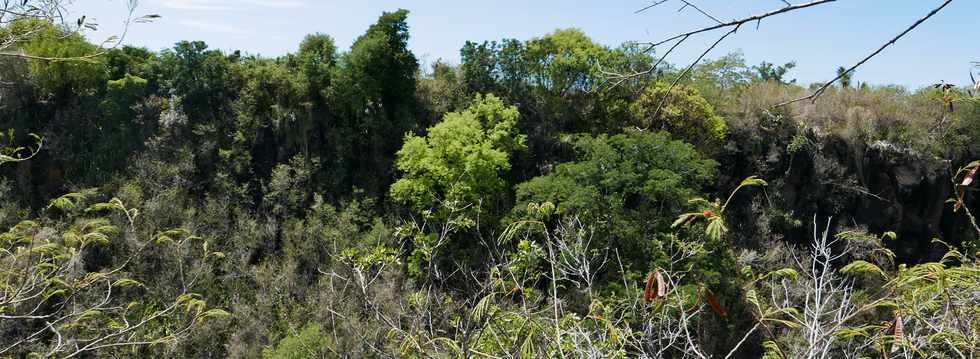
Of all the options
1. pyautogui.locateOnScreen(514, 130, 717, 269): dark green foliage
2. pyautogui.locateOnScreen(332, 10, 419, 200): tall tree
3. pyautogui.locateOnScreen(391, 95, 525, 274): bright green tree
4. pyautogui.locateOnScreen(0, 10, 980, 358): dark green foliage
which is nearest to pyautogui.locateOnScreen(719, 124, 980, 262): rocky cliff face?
pyautogui.locateOnScreen(0, 10, 980, 358): dark green foliage

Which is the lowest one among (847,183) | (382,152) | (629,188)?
(847,183)

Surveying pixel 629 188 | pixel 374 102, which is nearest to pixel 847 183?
pixel 629 188

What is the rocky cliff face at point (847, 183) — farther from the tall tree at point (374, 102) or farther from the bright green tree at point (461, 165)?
the tall tree at point (374, 102)

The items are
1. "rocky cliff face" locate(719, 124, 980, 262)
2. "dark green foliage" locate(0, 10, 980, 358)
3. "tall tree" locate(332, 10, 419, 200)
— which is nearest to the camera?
"dark green foliage" locate(0, 10, 980, 358)

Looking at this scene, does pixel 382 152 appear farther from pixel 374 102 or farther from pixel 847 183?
pixel 847 183

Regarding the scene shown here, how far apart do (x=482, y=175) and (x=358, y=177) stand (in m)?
4.00

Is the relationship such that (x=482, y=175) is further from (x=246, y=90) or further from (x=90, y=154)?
(x=90, y=154)

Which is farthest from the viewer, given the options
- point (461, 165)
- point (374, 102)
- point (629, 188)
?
point (374, 102)

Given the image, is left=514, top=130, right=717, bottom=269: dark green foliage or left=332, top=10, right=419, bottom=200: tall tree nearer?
left=514, top=130, right=717, bottom=269: dark green foliage

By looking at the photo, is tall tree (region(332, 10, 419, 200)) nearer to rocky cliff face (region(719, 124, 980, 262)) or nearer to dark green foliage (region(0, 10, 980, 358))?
dark green foliage (region(0, 10, 980, 358))

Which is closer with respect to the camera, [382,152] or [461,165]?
[461,165]

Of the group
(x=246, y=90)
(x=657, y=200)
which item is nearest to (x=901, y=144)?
(x=657, y=200)

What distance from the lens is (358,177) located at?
1695cm

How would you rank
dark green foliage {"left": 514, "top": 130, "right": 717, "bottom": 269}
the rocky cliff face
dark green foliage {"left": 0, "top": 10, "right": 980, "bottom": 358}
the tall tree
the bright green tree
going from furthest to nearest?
the rocky cliff face, the tall tree, dark green foliage {"left": 0, "top": 10, "right": 980, "bottom": 358}, the bright green tree, dark green foliage {"left": 514, "top": 130, "right": 717, "bottom": 269}
